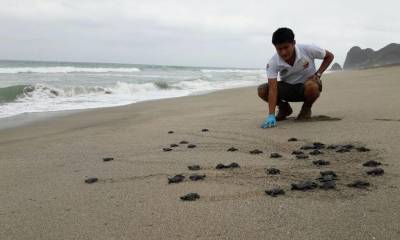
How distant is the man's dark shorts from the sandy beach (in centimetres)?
36

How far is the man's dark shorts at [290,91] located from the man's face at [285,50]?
0.61m

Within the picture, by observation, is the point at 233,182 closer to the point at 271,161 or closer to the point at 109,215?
the point at 271,161

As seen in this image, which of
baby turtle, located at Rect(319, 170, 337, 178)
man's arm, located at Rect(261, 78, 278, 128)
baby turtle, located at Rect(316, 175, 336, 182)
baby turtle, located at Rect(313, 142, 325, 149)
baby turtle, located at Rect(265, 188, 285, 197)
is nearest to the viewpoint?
→ baby turtle, located at Rect(265, 188, 285, 197)

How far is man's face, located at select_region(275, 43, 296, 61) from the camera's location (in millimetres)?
5215

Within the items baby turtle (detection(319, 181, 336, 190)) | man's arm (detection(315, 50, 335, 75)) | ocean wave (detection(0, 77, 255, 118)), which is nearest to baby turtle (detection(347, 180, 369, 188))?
baby turtle (detection(319, 181, 336, 190))

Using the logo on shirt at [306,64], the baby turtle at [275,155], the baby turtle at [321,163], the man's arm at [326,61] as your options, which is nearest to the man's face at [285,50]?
the logo on shirt at [306,64]

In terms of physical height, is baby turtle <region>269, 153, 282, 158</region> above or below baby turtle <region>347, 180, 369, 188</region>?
below

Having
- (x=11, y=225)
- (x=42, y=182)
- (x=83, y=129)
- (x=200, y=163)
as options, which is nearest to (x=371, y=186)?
(x=200, y=163)

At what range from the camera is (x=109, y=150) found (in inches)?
200

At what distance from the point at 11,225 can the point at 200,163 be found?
1785 mm

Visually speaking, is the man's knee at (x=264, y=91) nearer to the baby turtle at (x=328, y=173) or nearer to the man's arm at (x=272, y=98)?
the man's arm at (x=272, y=98)

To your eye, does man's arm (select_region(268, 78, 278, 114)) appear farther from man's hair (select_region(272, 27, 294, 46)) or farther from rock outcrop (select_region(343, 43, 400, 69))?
rock outcrop (select_region(343, 43, 400, 69))

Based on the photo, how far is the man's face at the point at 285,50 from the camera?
5215 mm

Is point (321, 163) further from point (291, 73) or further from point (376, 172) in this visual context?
point (291, 73)
